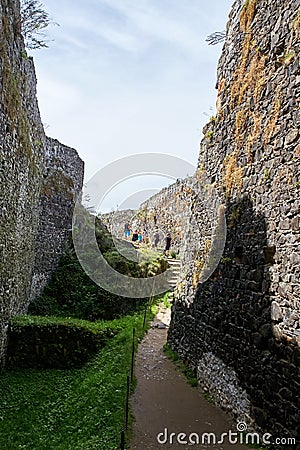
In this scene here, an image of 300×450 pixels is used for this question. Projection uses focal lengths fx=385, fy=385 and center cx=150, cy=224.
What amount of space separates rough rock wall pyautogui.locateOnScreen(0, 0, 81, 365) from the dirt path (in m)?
2.66

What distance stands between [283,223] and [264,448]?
2.30 meters

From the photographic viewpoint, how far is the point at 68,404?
5.73 m

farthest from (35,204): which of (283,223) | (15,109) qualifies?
(283,223)

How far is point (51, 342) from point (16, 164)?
3.49 metres

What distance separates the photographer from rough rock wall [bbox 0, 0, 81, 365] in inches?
225

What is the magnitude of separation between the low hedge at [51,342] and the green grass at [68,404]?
20cm

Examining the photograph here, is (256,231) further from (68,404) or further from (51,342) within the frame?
(51,342)

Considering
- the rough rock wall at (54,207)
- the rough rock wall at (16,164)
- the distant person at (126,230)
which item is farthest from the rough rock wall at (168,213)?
the rough rock wall at (16,164)

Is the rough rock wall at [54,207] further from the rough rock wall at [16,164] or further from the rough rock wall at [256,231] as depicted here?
the rough rock wall at [256,231]

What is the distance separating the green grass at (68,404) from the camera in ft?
14.9

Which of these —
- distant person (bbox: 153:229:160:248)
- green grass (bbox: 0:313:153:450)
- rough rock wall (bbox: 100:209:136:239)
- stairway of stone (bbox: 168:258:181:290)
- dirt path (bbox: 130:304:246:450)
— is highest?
rough rock wall (bbox: 100:209:136:239)

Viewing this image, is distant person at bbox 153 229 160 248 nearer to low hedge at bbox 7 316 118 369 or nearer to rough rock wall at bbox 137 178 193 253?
rough rock wall at bbox 137 178 193 253

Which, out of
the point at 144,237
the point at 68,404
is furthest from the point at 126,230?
the point at 68,404

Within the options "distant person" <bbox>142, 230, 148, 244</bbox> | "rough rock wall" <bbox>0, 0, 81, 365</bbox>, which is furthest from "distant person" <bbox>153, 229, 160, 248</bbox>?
"rough rock wall" <bbox>0, 0, 81, 365</bbox>
